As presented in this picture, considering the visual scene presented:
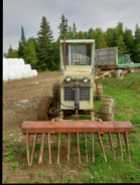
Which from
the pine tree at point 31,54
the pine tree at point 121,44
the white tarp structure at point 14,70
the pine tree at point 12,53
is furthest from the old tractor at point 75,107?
the pine tree at point 12,53

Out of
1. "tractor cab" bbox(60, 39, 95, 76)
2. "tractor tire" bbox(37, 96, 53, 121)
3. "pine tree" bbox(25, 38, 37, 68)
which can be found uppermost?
"pine tree" bbox(25, 38, 37, 68)

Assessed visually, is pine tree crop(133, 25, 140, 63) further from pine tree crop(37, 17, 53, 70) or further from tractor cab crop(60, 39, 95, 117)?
tractor cab crop(60, 39, 95, 117)

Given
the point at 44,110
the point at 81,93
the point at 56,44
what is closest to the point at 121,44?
the point at 56,44

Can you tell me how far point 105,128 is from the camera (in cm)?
623

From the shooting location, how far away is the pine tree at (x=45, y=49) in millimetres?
52562

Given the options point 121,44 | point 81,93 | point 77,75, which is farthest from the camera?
point 121,44

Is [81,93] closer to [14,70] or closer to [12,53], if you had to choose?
[14,70]

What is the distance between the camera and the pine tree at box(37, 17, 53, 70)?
172ft

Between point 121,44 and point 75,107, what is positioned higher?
point 121,44

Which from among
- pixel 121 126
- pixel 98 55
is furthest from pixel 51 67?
pixel 121 126

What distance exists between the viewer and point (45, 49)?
53219 mm

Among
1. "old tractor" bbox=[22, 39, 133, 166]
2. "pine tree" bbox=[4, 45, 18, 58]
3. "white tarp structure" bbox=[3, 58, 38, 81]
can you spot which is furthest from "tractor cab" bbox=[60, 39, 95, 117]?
"pine tree" bbox=[4, 45, 18, 58]

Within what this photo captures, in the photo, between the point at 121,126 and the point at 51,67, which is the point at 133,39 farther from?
the point at 121,126

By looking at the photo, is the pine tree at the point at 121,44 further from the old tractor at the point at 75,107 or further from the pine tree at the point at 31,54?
the old tractor at the point at 75,107
